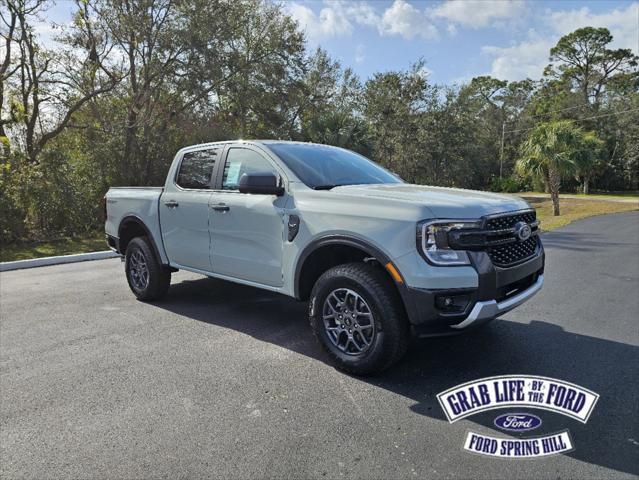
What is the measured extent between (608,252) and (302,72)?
14790 millimetres

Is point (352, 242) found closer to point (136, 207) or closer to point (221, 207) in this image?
point (221, 207)

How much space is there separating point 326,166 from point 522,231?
186cm

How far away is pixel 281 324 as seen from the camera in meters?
4.94

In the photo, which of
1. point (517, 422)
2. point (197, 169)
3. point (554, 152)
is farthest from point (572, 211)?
point (517, 422)

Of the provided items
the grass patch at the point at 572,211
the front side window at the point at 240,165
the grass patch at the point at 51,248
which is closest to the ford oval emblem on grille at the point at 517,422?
the front side window at the point at 240,165

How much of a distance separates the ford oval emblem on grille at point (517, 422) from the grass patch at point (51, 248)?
9905mm

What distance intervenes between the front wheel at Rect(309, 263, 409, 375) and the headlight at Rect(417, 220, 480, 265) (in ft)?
1.39

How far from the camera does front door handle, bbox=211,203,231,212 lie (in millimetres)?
4543

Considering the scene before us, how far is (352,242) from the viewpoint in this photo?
353cm

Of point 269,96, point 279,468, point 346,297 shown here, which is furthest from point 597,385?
point 269,96

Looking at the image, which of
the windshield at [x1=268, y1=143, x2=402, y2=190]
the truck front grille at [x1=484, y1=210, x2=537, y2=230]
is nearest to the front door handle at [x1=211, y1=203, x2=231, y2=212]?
the windshield at [x1=268, y1=143, x2=402, y2=190]

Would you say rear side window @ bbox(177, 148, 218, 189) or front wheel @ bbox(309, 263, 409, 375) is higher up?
rear side window @ bbox(177, 148, 218, 189)

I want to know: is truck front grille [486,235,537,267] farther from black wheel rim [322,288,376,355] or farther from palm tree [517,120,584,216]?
palm tree [517,120,584,216]

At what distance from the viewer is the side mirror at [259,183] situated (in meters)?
3.92
